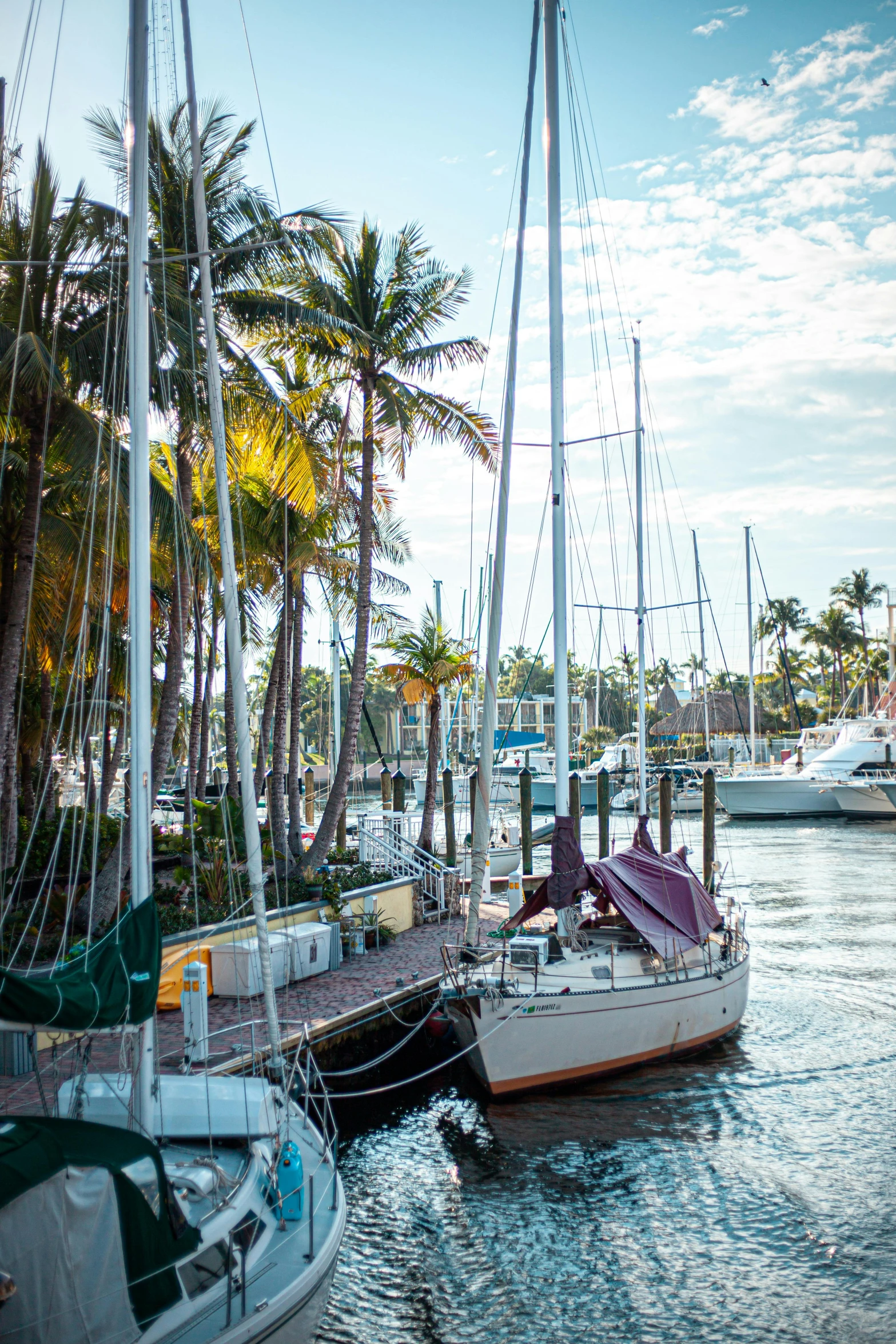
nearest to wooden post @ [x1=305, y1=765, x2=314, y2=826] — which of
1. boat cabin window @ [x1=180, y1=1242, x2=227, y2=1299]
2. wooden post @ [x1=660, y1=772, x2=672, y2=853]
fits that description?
wooden post @ [x1=660, y1=772, x2=672, y2=853]

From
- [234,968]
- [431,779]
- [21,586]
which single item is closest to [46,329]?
[21,586]

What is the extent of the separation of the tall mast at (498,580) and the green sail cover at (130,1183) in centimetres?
731

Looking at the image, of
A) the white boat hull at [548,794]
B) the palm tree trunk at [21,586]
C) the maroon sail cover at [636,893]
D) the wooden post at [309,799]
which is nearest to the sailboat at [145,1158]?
the maroon sail cover at [636,893]

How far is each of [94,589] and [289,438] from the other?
479cm

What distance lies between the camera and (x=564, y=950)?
1534 centimetres

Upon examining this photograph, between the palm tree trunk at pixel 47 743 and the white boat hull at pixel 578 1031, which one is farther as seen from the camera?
the palm tree trunk at pixel 47 743

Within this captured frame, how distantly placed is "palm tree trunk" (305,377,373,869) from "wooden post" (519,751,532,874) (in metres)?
10.9

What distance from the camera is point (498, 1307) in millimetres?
9258

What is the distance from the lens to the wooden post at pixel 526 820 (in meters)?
31.6

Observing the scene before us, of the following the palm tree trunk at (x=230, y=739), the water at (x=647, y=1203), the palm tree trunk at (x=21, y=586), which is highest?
the palm tree trunk at (x=21, y=586)

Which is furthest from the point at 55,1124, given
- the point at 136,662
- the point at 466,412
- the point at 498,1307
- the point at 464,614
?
the point at 464,614

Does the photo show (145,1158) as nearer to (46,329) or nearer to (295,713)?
(46,329)

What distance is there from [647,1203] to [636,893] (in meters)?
5.45

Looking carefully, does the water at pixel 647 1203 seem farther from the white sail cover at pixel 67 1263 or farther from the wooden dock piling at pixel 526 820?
the wooden dock piling at pixel 526 820
